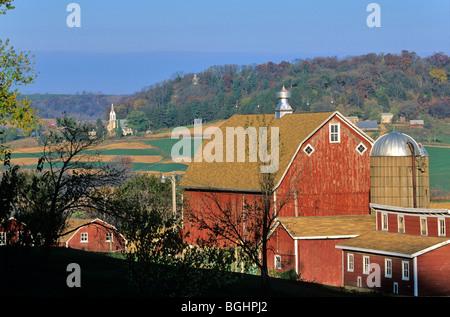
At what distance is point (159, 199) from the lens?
199ft

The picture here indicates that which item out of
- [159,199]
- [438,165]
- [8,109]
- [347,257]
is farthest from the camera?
[438,165]

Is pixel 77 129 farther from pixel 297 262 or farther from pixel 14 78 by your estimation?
pixel 297 262

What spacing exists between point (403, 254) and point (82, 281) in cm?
1746

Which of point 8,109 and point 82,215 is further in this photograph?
point 82,215

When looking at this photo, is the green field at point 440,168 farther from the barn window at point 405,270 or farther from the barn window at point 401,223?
the barn window at point 405,270

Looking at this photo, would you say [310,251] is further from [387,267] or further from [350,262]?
[387,267]

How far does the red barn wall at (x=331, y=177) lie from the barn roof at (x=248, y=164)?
652 mm

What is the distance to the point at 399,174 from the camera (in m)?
46.6

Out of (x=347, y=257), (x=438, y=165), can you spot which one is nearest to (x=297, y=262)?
(x=347, y=257)

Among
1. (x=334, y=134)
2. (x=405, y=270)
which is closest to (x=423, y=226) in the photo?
(x=405, y=270)

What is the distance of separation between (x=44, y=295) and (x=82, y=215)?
7947 cm

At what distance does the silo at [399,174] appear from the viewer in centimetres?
4634

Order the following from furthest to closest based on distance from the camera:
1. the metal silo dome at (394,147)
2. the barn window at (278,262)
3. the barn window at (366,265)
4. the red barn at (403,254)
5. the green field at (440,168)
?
1. the green field at (440,168)
2. the metal silo dome at (394,147)
3. the barn window at (278,262)
4. the barn window at (366,265)
5. the red barn at (403,254)

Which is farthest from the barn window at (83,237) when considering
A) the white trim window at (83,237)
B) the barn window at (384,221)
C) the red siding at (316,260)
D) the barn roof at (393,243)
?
the barn window at (384,221)
